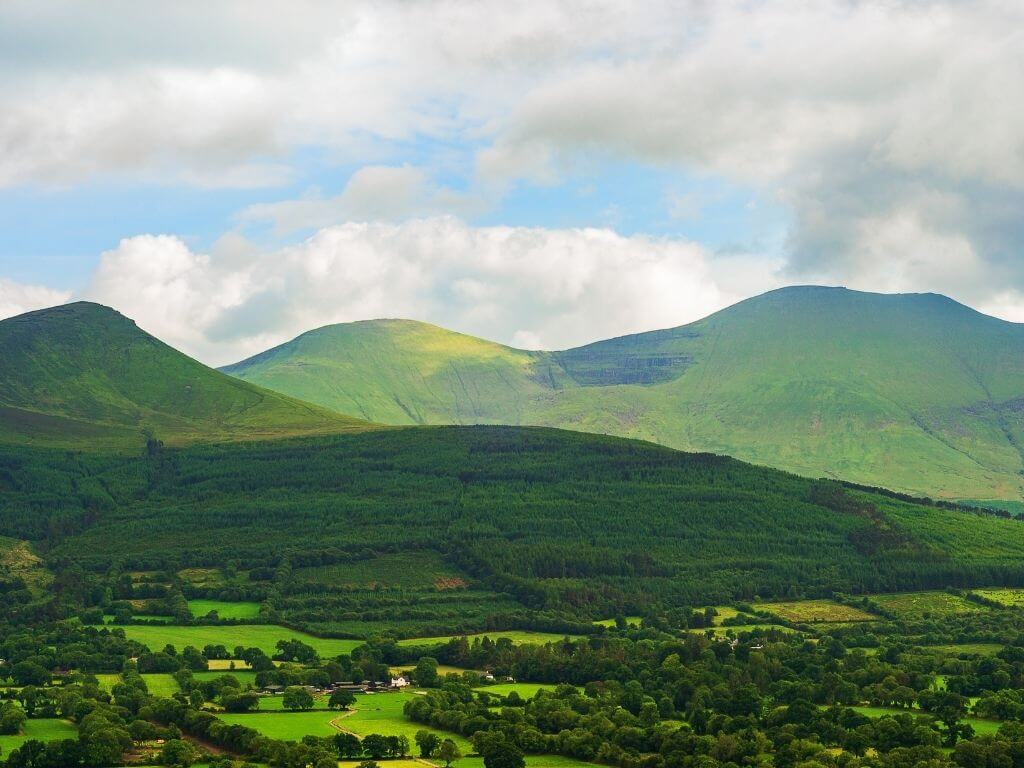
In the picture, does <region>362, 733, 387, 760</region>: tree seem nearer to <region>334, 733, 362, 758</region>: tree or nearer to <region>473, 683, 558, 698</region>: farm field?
<region>334, 733, 362, 758</region>: tree

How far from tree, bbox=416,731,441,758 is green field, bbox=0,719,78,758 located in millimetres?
33544

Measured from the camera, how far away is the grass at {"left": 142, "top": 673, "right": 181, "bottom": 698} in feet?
521

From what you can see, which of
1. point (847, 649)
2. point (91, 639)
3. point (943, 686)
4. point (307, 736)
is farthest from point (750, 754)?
point (91, 639)

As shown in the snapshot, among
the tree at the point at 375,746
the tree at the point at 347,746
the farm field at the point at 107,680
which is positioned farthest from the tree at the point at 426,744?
the farm field at the point at 107,680

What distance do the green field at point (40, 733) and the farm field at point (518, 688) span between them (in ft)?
155

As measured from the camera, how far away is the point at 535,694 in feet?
515

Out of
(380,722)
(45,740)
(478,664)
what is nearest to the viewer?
(45,740)

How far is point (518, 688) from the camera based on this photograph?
166 meters

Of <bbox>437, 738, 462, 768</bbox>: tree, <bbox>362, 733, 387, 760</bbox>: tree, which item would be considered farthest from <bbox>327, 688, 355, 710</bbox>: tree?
<bbox>437, 738, 462, 768</bbox>: tree

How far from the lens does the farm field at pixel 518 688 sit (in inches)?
6319

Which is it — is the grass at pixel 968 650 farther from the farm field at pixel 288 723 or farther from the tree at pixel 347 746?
the tree at pixel 347 746

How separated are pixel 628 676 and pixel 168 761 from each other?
6250 cm

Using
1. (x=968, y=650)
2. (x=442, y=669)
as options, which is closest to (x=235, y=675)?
(x=442, y=669)

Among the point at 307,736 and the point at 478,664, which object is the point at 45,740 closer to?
the point at 307,736
